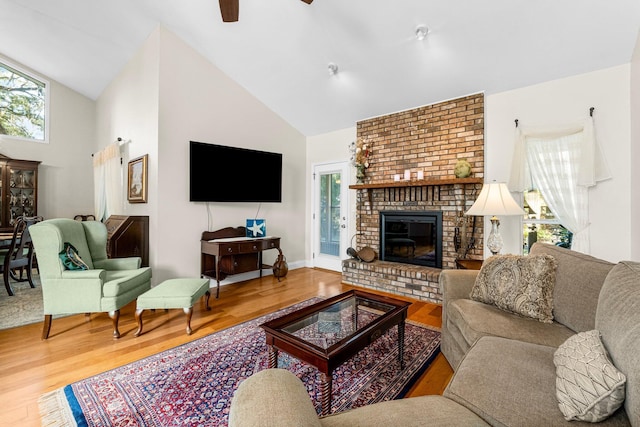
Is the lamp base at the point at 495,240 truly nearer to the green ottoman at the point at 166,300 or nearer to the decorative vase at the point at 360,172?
the decorative vase at the point at 360,172

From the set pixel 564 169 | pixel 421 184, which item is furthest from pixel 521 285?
pixel 421 184

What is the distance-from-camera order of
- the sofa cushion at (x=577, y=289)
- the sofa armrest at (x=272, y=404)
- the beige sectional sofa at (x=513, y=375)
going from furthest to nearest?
the sofa cushion at (x=577, y=289), the beige sectional sofa at (x=513, y=375), the sofa armrest at (x=272, y=404)

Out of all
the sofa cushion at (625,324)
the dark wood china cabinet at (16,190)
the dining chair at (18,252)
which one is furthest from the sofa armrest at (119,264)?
the sofa cushion at (625,324)

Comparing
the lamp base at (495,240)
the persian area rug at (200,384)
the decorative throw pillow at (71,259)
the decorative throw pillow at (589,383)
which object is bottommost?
the persian area rug at (200,384)

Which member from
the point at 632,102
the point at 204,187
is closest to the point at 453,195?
the point at 632,102

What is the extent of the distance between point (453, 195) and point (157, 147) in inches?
149

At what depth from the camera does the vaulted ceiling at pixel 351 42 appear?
2.60 m

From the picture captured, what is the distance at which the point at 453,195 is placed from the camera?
3762 mm

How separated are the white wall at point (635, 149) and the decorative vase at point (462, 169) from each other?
1375 mm

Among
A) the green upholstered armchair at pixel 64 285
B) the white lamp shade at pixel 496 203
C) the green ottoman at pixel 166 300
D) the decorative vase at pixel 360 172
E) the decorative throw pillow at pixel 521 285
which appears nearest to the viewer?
the decorative throw pillow at pixel 521 285

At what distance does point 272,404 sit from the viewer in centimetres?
76

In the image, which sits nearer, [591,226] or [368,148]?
[591,226]

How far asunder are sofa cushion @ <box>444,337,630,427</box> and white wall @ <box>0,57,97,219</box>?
726 centimetres

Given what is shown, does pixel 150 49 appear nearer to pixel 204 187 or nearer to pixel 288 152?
pixel 204 187
